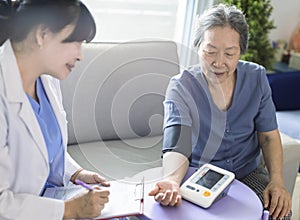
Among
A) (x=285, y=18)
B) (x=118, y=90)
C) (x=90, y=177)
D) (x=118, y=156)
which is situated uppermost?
(x=285, y=18)

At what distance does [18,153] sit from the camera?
107cm

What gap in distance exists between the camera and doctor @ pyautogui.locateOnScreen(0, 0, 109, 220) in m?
1.02

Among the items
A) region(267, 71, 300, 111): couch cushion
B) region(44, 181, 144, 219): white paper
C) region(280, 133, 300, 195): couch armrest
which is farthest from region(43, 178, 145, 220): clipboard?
region(267, 71, 300, 111): couch cushion

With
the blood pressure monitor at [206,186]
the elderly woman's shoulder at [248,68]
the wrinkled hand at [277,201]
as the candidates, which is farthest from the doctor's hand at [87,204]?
the elderly woman's shoulder at [248,68]

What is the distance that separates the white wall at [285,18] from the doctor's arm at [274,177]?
5.74 ft

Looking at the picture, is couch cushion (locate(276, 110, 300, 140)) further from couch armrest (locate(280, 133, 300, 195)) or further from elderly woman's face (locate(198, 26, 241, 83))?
elderly woman's face (locate(198, 26, 241, 83))

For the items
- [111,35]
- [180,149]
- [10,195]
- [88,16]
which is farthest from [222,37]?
[111,35]

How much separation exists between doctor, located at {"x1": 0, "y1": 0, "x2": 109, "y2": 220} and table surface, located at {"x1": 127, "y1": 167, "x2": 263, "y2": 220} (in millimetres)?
160

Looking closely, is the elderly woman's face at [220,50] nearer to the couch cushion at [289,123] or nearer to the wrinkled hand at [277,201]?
the wrinkled hand at [277,201]

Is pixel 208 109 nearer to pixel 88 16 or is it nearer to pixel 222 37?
pixel 222 37

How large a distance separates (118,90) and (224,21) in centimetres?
57

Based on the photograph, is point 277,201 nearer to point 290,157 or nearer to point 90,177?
point 290,157

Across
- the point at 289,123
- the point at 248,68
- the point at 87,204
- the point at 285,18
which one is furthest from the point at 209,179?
the point at 285,18

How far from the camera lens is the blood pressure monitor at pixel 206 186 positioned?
47.6 inches
